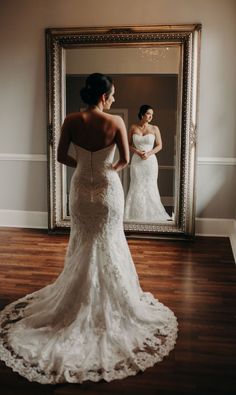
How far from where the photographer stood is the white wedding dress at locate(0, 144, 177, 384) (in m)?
2.34

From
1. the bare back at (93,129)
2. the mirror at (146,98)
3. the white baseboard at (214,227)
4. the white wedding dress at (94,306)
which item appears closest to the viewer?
the white wedding dress at (94,306)

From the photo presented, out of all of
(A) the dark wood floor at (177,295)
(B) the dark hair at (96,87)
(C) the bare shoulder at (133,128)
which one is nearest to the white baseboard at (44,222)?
(A) the dark wood floor at (177,295)

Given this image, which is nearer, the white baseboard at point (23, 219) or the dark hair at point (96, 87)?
the dark hair at point (96, 87)

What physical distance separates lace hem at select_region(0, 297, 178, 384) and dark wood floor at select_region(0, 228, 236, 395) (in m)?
0.03

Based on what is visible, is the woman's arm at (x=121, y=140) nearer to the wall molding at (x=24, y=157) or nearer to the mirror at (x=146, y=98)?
the mirror at (x=146, y=98)

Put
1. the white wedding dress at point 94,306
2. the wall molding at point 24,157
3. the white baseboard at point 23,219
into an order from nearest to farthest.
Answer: the white wedding dress at point 94,306
the wall molding at point 24,157
the white baseboard at point 23,219

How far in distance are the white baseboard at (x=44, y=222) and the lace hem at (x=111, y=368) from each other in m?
2.21

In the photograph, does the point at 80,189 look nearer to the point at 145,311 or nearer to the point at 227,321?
the point at 145,311

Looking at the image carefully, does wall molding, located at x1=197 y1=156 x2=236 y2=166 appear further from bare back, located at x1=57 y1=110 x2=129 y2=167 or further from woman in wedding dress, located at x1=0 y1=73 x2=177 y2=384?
bare back, located at x1=57 y1=110 x2=129 y2=167

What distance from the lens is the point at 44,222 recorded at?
4.93m

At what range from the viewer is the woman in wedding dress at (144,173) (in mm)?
4430

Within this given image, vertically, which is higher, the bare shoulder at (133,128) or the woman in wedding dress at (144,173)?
the bare shoulder at (133,128)

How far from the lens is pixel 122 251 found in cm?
270

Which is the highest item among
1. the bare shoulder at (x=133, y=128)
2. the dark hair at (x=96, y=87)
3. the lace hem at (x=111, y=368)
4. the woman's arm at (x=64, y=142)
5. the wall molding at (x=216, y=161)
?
the dark hair at (x=96, y=87)
